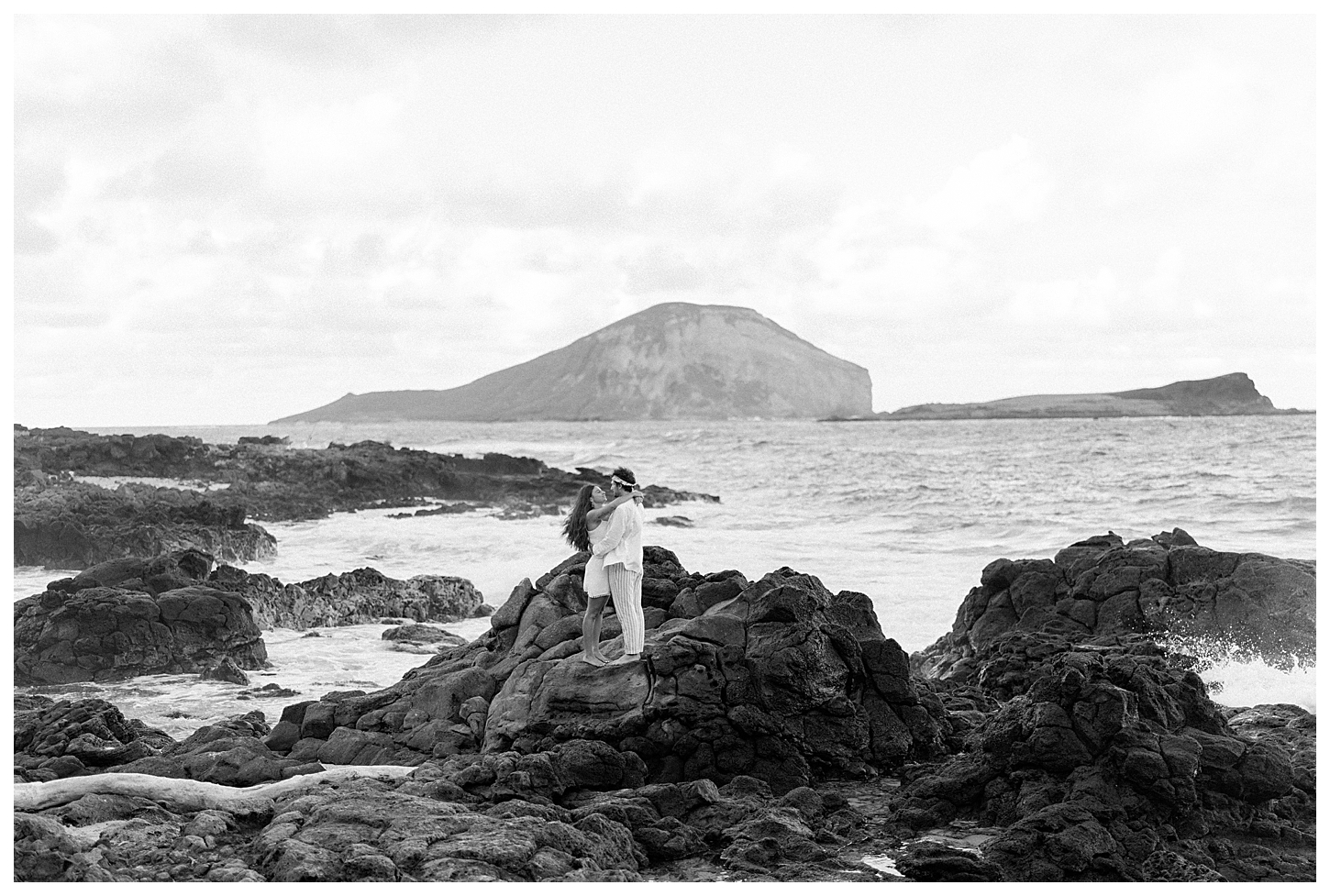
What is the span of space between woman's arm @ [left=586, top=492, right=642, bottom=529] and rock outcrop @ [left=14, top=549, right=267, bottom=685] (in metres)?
7.04

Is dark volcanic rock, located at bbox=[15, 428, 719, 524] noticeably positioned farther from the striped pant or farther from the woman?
the striped pant

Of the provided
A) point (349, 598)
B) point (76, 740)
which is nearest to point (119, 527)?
point (349, 598)

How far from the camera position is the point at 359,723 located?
9023 mm

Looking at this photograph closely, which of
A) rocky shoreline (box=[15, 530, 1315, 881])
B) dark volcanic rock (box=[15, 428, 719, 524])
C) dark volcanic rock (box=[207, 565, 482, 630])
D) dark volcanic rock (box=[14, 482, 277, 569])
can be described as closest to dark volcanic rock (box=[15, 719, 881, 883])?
rocky shoreline (box=[15, 530, 1315, 881])

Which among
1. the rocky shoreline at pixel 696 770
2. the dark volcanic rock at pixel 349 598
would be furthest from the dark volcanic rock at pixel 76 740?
the dark volcanic rock at pixel 349 598

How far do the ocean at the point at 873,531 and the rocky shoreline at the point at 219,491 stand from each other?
1.01 metres

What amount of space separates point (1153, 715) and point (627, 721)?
3.64 metres

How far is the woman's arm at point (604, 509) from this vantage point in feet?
27.0

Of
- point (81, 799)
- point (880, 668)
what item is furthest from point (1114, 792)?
point (81, 799)

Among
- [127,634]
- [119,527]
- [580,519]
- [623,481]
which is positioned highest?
[623,481]

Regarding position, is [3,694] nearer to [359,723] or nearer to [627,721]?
[359,723]

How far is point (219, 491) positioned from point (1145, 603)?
29.4 m

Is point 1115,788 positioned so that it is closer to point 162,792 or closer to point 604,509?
point 604,509

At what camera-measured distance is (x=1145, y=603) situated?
12.6m
